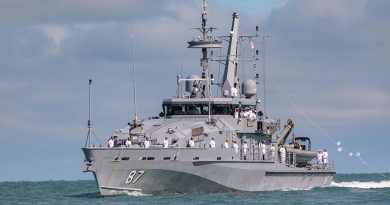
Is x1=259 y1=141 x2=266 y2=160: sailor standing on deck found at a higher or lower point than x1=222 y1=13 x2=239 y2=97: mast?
lower

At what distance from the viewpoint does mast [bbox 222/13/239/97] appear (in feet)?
254

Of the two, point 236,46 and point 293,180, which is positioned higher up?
point 236,46

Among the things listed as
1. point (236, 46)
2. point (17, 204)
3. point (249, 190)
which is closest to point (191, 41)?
point (236, 46)

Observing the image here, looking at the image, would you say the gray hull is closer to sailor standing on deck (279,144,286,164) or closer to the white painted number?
the white painted number

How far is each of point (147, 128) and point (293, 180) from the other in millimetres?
12718

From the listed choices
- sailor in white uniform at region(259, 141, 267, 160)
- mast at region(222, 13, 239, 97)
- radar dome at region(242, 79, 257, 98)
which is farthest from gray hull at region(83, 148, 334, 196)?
radar dome at region(242, 79, 257, 98)

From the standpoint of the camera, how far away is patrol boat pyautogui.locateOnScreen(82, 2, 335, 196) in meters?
66.8

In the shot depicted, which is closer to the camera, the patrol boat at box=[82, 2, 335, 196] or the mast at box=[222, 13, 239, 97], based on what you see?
the patrol boat at box=[82, 2, 335, 196]

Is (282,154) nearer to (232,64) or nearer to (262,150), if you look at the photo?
(262,150)

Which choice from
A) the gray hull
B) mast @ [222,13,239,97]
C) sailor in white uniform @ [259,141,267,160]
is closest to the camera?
the gray hull

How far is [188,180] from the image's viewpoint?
223 feet

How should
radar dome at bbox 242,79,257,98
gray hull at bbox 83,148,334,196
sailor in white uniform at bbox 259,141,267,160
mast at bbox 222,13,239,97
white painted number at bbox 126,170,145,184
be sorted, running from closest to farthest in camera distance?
gray hull at bbox 83,148,334,196
white painted number at bbox 126,170,145,184
sailor in white uniform at bbox 259,141,267,160
mast at bbox 222,13,239,97
radar dome at bbox 242,79,257,98

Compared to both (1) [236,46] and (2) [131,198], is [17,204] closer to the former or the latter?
(2) [131,198]

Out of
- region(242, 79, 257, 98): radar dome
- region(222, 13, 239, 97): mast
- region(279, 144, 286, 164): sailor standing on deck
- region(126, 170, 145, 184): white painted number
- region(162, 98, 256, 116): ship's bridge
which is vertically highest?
region(222, 13, 239, 97): mast
